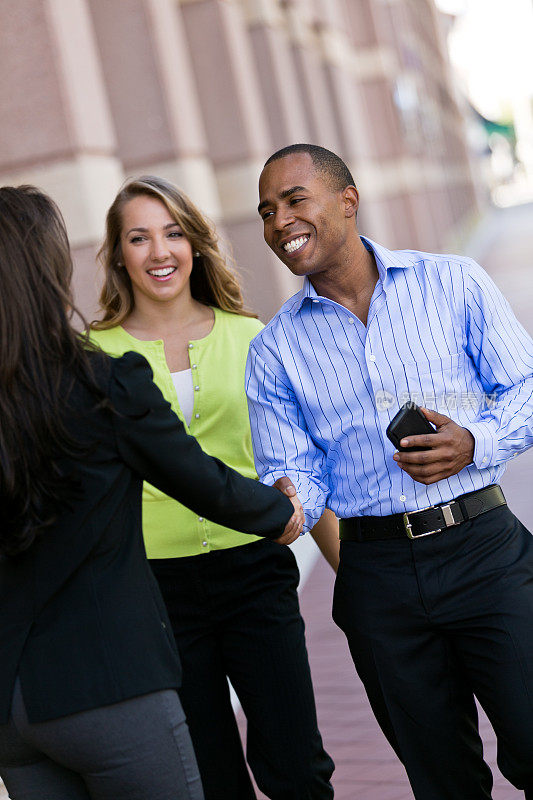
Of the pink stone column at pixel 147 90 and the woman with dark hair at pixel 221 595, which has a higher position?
the pink stone column at pixel 147 90

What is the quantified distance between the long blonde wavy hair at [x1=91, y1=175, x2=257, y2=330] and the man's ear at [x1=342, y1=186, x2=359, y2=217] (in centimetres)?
69

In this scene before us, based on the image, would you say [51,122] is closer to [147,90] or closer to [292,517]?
[147,90]

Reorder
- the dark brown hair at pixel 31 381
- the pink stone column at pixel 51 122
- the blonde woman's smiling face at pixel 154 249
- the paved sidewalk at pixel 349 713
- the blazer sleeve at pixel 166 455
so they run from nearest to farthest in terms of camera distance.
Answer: the dark brown hair at pixel 31 381
the blazer sleeve at pixel 166 455
the blonde woman's smiling face at pixel 154 249
the paved sidewalk at pixel 349 713
the pink stone column at pixel 51 122

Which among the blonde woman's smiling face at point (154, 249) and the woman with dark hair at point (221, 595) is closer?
the woman with dark hair at point (221, 595)

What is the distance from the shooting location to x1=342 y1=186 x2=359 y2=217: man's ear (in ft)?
9.89

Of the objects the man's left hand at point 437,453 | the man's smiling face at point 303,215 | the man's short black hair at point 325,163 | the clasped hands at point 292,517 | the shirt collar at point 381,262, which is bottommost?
the clasped hands at point 292,517

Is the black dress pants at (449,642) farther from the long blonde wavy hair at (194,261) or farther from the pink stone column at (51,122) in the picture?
the pink stone column at (51,122)

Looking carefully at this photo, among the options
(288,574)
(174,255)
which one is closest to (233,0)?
(174,255)

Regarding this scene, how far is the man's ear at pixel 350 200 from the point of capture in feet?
9.89

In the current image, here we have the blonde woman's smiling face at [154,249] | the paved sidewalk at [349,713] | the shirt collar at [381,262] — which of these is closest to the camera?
the shirt collar at [381,262]

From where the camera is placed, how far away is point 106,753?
7.02 feet

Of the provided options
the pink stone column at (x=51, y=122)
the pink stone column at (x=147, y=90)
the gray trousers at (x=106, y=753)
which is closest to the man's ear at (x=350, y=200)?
the gray trousers at (x=106, y=753)

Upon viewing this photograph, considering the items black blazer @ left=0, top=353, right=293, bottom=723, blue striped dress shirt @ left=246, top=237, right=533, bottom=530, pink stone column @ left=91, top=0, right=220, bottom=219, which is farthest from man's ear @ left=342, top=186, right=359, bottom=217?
pink stone column @ left=91, top=0, right=220, bottom=219

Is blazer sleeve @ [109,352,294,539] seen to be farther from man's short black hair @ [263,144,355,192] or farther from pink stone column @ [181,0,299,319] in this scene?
pink stone column @ [181,0,299,319]
